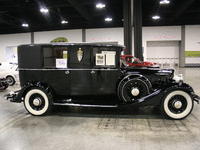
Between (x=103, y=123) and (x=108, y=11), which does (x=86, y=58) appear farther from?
(x=108, y=11)

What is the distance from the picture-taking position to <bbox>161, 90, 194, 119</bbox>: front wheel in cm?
363

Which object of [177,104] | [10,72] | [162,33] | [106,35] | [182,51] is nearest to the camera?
Result: [177,104]

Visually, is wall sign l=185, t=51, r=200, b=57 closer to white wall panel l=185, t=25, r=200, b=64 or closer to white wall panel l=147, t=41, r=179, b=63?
white wall panel l=185, t=25, r=200, b=64

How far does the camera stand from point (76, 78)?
4.12 meters

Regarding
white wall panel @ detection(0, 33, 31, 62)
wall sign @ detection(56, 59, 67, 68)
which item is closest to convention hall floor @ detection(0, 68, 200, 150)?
wall sign @ detection(56, 59, 67, 68)

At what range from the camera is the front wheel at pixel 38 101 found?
4.02m

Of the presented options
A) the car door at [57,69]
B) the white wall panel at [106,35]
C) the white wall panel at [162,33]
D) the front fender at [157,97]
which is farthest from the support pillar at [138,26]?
the white wall panel at [162,33]

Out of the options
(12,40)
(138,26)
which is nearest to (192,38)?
(138,26)

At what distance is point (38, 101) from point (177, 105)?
316cm

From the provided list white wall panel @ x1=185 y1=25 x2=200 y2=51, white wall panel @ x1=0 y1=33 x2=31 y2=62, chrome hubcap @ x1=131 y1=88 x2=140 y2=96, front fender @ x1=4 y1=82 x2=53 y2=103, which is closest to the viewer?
chrome hubcap @ x1=131 y1=88 x2=140 y2=96

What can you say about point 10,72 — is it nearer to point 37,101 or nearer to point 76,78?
point 37,101

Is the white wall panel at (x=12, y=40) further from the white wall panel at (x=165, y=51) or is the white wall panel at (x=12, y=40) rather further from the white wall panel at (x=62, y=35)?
the white wall panel at (x=165, y=51)

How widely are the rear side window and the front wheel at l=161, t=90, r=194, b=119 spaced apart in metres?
2.48

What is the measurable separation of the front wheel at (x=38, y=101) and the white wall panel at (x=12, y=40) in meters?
23.9
